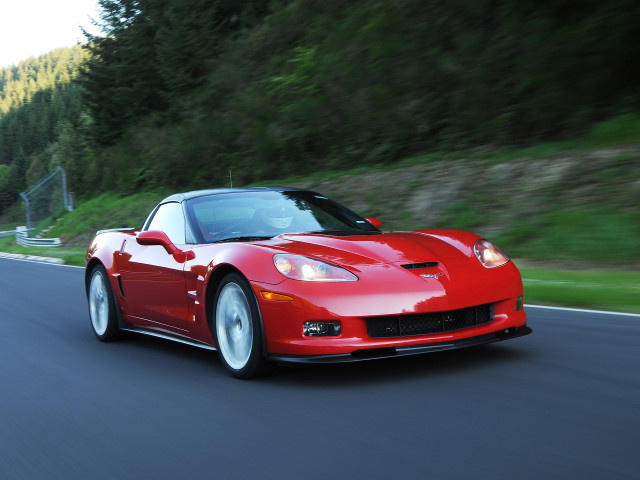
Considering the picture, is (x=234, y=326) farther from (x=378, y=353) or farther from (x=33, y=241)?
(x=33, y=241)

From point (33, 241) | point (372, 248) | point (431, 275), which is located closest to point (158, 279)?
point (372, 248)

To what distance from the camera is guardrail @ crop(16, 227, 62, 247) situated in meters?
28.8

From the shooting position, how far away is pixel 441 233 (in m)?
5.18

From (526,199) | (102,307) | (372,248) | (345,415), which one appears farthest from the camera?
(526,199)

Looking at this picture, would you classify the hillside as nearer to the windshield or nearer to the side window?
the windshield

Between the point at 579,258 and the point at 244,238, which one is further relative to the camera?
the point at 579,258

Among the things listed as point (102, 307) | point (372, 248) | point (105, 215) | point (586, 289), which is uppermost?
point (105, 215)

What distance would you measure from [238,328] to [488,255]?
5.24 feet

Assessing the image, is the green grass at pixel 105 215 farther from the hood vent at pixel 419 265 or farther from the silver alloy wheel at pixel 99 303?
the hood vent at pixel 419 265

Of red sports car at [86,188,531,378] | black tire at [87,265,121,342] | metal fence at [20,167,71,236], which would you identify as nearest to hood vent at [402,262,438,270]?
red sports car at [86,188,531,378]

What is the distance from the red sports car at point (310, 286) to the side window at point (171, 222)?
0.02 meters

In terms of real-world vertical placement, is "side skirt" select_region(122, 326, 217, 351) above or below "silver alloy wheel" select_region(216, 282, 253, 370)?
below

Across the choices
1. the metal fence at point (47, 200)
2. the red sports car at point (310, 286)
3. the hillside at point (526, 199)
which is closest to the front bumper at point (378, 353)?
the red sports car at point (310, 286)

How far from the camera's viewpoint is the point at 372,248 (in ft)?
15.2
